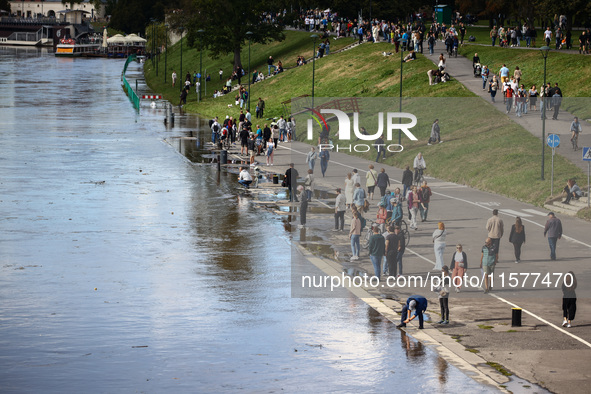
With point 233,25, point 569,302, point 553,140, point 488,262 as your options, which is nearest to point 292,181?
point 553,140

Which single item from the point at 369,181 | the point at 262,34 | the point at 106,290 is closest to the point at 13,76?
Result: the point at 262,34

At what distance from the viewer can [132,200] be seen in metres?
36.7

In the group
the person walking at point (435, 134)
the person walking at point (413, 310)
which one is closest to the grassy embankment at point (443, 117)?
the person walking at point (435, 134)

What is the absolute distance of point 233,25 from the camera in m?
95.6

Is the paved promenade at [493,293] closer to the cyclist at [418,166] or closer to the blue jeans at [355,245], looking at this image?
the blue jeans at [355,245]

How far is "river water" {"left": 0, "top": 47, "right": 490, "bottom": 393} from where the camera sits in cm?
1706

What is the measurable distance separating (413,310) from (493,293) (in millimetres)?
3713

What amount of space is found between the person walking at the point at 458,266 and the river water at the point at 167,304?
9.21ft

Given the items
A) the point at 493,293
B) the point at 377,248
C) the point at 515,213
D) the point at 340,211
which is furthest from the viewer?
the point at 515,213

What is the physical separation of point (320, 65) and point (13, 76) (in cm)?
5723

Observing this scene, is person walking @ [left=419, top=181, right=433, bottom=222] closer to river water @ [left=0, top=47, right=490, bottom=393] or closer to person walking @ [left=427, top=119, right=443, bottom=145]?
river water @ [left=0, top=47, right=490, bottom=393]

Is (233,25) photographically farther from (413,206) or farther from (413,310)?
(413,310)

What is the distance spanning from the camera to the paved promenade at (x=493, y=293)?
17906 mm

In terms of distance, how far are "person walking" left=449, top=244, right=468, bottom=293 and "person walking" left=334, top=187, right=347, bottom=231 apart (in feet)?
23.7
